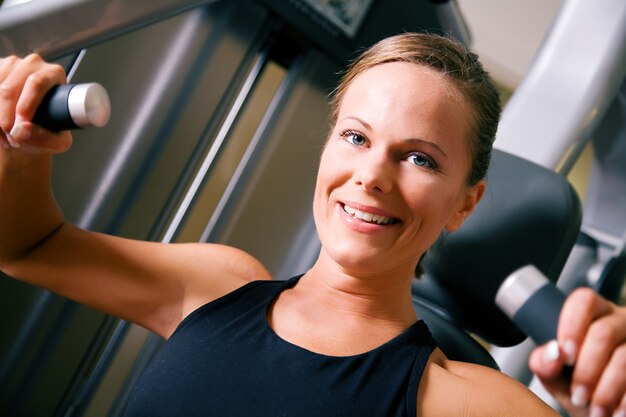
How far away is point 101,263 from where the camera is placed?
1040mm

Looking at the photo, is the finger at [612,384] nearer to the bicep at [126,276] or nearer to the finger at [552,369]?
the finger at [552,369]

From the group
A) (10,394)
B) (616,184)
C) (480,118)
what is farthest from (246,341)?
(616,184)

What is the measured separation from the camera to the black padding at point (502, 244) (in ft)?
3.84

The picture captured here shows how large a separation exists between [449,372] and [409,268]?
171mm

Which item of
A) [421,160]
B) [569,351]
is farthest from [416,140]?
[569,351]

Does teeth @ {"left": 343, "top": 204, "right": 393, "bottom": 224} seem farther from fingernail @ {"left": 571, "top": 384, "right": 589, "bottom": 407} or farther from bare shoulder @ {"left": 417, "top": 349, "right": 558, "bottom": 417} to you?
fingernail @ {"left": 571, "top": 384, "right": 589, "bottom": 407}

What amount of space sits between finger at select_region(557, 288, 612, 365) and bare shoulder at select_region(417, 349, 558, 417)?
1.17 ft

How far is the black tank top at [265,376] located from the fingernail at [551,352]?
14.3 inches

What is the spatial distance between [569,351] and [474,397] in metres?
0.38

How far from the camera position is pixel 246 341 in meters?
0.92

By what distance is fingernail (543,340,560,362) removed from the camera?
510mm

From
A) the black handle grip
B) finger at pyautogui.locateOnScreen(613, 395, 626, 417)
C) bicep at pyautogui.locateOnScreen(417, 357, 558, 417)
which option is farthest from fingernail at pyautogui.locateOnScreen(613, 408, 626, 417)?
the black handle grip

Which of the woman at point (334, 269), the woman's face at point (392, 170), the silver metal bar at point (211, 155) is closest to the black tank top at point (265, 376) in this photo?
the woman at point (334, 269)

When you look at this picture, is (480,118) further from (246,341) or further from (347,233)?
(246,341)
